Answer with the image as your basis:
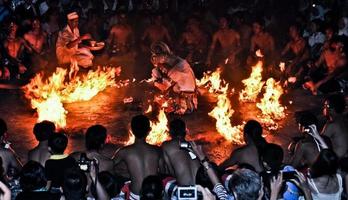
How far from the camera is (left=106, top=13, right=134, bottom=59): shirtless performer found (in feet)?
54.8

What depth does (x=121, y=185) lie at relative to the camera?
755 centimetres

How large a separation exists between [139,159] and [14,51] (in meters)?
7.71

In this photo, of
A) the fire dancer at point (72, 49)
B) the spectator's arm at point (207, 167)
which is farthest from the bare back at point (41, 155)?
the fire dancer at point (72, 49)

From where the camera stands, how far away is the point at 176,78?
38.2 feet

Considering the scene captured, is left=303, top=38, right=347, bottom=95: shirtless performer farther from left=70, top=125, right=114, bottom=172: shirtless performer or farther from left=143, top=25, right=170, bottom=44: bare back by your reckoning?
left=70, top=125, right=114, bottom=172: shirtless performer

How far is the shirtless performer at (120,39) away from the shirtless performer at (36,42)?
2124 millimetres

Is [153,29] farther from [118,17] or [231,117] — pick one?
[231,117]

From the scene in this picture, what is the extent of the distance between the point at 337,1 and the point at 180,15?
449 centimetres

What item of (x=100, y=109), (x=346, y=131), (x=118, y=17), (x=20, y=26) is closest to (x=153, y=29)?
(x=118, y=17)

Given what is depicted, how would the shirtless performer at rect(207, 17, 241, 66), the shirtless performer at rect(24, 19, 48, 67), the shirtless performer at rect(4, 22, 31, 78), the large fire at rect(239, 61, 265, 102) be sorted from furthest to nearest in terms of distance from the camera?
1. the shirtless performer at rect(207, 17, 241, 66)
2. the shirtless performer at rect(24, 19, 48, 67)
3. the shirtless performer at rect(4, 22, 31, 78)
4. the large fire at rect(239, 61, 265, 102)

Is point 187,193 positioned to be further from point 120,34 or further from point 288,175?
point 120,34

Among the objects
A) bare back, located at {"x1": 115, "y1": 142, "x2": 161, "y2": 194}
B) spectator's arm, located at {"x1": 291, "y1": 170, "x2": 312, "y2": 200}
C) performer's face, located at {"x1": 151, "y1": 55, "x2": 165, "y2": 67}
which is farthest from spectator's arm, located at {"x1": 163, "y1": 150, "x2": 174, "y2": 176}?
performer's face, located at {"x1": 151, "y1": 55, "x2": 165, "y2": 67}

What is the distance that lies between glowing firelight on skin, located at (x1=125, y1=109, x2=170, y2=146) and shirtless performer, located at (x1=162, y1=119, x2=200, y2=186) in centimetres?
235

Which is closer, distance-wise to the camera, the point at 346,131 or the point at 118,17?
the point at 346,131
